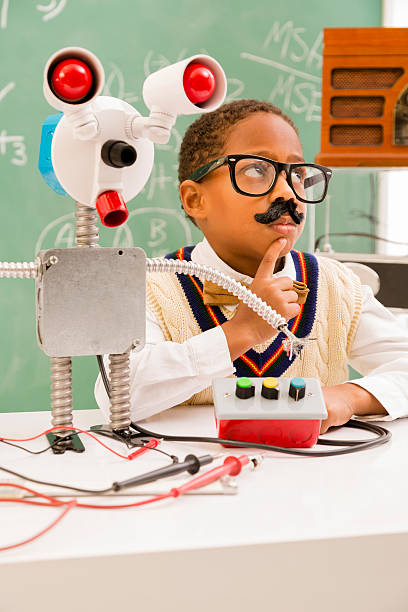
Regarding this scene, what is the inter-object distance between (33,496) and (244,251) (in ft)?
1.80

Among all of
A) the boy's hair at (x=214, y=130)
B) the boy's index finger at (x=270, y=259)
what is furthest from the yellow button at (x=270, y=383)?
the boy's hair at (x=214, y=130)

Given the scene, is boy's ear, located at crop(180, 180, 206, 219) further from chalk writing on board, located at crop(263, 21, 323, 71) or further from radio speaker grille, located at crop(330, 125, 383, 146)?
chalk writing on board, located at crop(263, 21, 323, 71)

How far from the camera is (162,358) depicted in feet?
2.88

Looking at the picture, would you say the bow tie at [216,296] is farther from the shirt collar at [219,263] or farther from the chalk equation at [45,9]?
the chalk equation at [45,9]

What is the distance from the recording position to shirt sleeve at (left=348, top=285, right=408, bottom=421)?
87 cm

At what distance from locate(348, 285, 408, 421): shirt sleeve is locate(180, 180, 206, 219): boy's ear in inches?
13.2

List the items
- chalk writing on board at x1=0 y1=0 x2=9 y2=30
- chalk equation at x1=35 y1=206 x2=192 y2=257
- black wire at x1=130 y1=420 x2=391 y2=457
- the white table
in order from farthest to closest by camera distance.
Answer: chalk equation at x1=35 y1=206 x2=192 y2=257 < chalk writing on board at x1=0 y1=0 x2=9 y2=30 < black wire at x1=130 y1=420 x2=391 y2=457 < the white table

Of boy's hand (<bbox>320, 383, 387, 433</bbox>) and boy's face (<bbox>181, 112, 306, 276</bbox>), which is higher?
boy's face (<bbox>181, 112, 306, 276</bbox>)

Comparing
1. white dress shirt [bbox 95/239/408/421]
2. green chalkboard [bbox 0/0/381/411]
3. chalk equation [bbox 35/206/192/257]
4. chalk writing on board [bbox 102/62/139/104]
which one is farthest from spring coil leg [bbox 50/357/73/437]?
chalk writing on board [bbox 102/62/139/104]

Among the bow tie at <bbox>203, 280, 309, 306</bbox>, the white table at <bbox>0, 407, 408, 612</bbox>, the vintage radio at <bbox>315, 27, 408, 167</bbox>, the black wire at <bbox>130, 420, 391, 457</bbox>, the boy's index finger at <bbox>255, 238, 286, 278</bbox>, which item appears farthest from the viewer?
the vintage radio at <bbox>315, 27, 408, 167</bbox>

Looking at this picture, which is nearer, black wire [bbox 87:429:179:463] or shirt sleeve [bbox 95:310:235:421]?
black wire [bbox 87:429:179:463]

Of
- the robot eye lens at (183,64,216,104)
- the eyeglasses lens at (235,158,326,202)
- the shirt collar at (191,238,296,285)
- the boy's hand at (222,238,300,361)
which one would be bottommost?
the boy's hand at (222,238,300,361)

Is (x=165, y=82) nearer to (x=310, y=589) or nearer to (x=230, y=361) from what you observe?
(x=230, y=361)

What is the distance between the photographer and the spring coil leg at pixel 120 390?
74 cm
